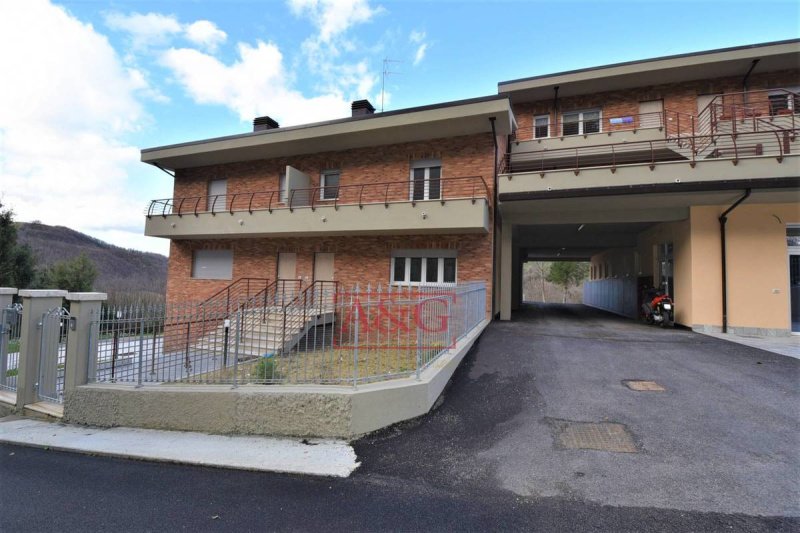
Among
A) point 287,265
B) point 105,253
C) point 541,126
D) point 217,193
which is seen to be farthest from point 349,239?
point 105,253

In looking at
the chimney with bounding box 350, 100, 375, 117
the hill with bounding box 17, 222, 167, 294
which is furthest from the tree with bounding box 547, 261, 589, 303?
the hill with bounding box 17, 222, 167, 294

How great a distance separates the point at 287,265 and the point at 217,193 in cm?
492

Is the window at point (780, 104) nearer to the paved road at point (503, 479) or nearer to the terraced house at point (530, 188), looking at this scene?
the terraced house at point (530, 188)

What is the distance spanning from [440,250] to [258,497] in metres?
9.58

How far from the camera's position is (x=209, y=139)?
14.4 meters

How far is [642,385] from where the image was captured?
18.4ft

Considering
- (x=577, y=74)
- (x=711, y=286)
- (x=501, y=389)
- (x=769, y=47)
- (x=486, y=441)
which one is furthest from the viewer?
(x=577, y=74)

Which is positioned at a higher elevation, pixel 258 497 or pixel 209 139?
pixel 209 139

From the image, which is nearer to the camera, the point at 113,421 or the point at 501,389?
the point at 113,421

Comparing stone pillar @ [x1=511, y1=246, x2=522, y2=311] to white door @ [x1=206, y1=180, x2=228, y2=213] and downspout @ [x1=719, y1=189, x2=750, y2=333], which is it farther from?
white door @ [x1=206, y1=180, x2=228, y2=213]

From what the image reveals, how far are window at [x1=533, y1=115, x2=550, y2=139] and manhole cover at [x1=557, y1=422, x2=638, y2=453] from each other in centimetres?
1272

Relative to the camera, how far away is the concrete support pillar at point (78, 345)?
17.8 feet

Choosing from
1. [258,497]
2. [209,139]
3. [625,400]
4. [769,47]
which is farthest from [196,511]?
[769,47]

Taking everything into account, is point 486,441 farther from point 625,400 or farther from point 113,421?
point 113,421
